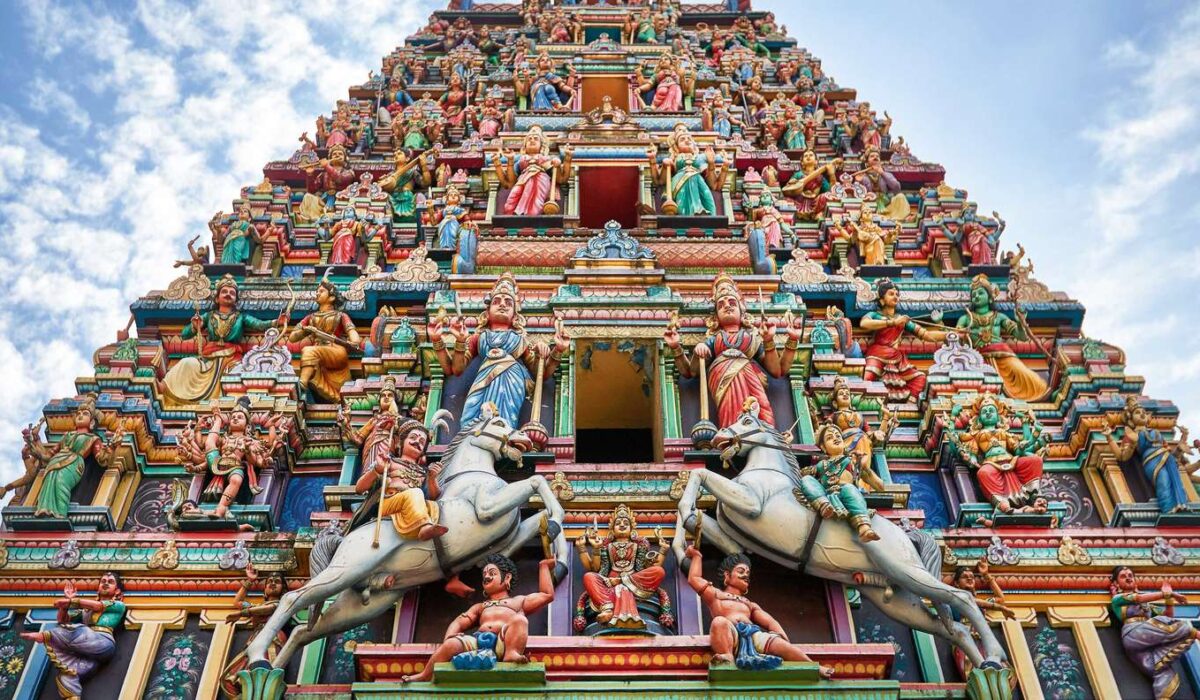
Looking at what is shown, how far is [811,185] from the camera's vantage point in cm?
2294

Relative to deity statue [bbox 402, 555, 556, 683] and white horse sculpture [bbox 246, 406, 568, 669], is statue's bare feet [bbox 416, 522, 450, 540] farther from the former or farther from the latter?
deity statue [bbox 402, 555, 556, 683]

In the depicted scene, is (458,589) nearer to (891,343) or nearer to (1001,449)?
(1001,449)

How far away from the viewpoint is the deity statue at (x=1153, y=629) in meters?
12.5

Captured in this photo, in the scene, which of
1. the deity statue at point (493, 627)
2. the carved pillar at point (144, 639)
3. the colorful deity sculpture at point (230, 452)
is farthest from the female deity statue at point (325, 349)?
the deity statue at point (493, 627)

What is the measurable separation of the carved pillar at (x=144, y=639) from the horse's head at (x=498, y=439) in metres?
3.19

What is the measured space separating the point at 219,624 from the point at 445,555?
2.39 metres

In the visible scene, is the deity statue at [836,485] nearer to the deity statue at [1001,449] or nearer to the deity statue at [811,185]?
the deity statue at [1001,449]

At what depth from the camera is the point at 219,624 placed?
1312 centimetres

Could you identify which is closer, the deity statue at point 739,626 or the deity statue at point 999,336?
the deity statue at point 739,626

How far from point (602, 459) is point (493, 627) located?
5.96 meters

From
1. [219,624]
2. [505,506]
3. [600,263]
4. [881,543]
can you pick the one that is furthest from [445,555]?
[600,263]

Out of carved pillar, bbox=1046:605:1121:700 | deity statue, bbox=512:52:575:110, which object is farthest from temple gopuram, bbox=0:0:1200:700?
deity statue, bbox=512:52:575:110

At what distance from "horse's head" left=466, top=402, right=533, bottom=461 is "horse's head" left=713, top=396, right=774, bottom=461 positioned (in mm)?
1897

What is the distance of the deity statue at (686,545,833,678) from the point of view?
11.4m
